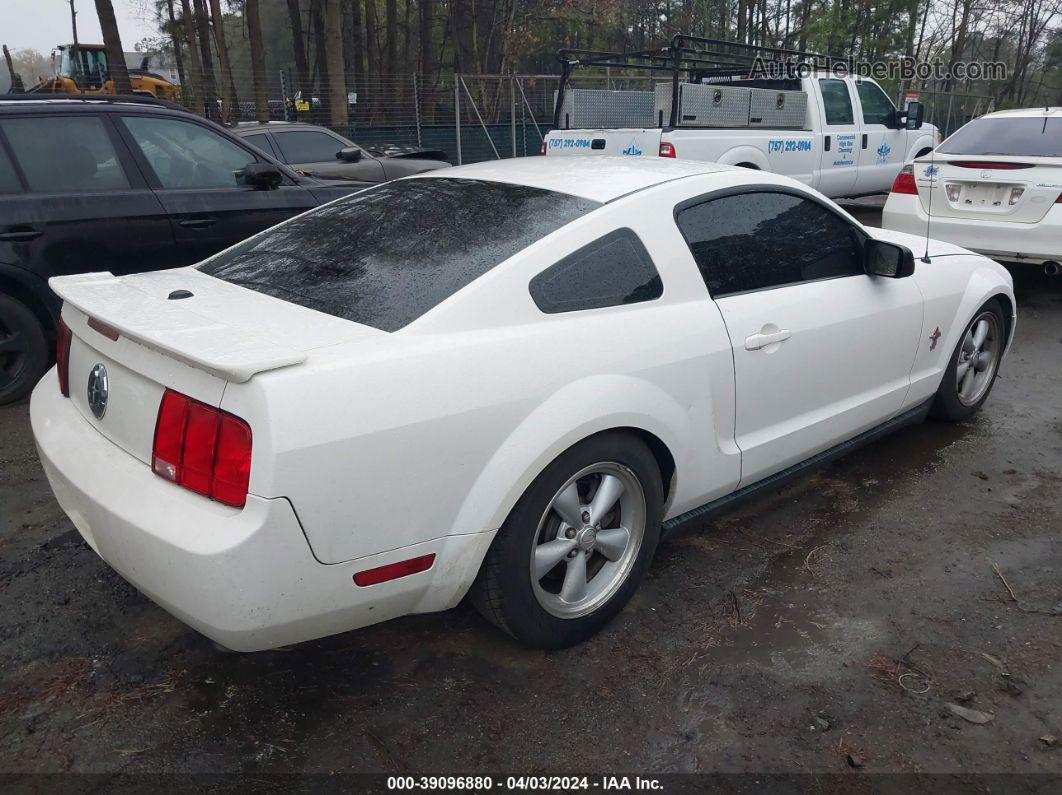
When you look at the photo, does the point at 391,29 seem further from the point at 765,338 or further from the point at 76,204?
the point at 765,338

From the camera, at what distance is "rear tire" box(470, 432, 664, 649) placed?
2.59 meters

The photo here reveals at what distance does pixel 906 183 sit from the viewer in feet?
24.8

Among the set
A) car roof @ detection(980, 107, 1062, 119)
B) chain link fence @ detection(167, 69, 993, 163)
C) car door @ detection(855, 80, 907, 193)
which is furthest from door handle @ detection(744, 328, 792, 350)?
chain link fence @ detection(167, 69, 993, 163)

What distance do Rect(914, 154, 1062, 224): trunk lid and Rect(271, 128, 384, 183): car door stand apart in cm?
578

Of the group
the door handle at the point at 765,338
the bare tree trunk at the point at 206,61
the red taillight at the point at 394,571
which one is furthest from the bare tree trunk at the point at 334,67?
the red taillight at the point at 394,571

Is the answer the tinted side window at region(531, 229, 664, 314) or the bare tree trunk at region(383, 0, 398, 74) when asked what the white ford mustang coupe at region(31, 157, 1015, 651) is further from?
the bare tree trunk at region(383, 0, 398, 74)

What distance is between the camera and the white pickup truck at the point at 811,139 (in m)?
9.05

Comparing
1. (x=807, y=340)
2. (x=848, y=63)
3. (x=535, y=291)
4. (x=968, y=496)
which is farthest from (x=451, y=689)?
(x=848, y=63)

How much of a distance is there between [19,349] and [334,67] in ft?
44.1

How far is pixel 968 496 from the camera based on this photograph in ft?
13.2


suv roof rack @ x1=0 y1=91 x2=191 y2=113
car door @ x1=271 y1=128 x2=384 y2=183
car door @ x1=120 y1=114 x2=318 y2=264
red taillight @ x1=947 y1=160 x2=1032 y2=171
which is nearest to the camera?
suv roof rack @ x1=0 y1=91 x2=191 y2=113

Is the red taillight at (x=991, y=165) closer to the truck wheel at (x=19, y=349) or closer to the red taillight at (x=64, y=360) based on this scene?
the red taillight at (x=64, y=360)

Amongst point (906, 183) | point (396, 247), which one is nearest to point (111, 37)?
point (906, 183)

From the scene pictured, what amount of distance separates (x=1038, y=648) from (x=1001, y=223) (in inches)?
201
